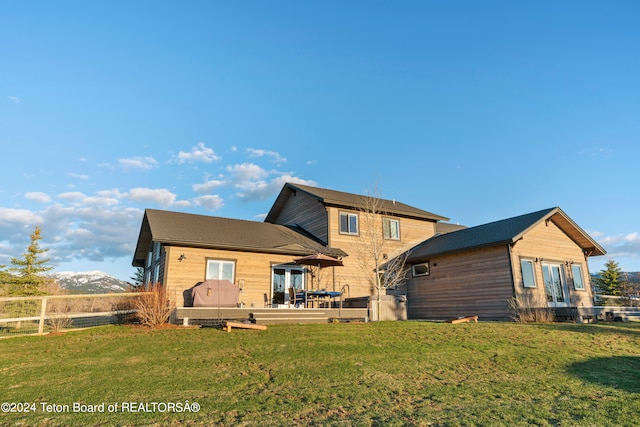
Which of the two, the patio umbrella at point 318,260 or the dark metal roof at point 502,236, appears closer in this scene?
the patio umbrella at point 318,260

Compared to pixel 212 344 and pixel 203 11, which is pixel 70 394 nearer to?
pixel 212 344

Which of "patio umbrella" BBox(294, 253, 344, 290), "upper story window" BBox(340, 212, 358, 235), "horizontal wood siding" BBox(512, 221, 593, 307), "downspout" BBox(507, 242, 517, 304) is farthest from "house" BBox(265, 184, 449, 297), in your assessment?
"horizontal wood siding" BBox(512, 221, 593, 307)

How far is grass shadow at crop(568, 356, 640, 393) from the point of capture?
6.21 m

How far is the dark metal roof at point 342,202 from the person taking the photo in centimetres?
2050

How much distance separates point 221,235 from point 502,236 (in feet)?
41.7

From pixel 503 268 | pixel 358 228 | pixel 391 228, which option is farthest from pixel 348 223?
pixel 503 268

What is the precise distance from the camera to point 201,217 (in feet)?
65.5

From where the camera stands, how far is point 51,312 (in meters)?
12.5

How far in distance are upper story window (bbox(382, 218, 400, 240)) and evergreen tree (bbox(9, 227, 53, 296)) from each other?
27.2 metres

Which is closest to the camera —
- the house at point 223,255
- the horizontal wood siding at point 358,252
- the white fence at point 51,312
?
the white fence at point 51,312

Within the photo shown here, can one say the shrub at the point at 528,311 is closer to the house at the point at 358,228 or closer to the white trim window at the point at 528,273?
the white trim window at the point at 528,273

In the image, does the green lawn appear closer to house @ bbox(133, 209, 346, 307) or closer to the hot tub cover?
the hot tub cover

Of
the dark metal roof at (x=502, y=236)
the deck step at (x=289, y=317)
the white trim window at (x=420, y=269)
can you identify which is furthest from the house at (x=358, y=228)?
the deck step at (x=289, y=317)

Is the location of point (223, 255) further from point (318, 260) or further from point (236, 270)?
point (318, 260)
